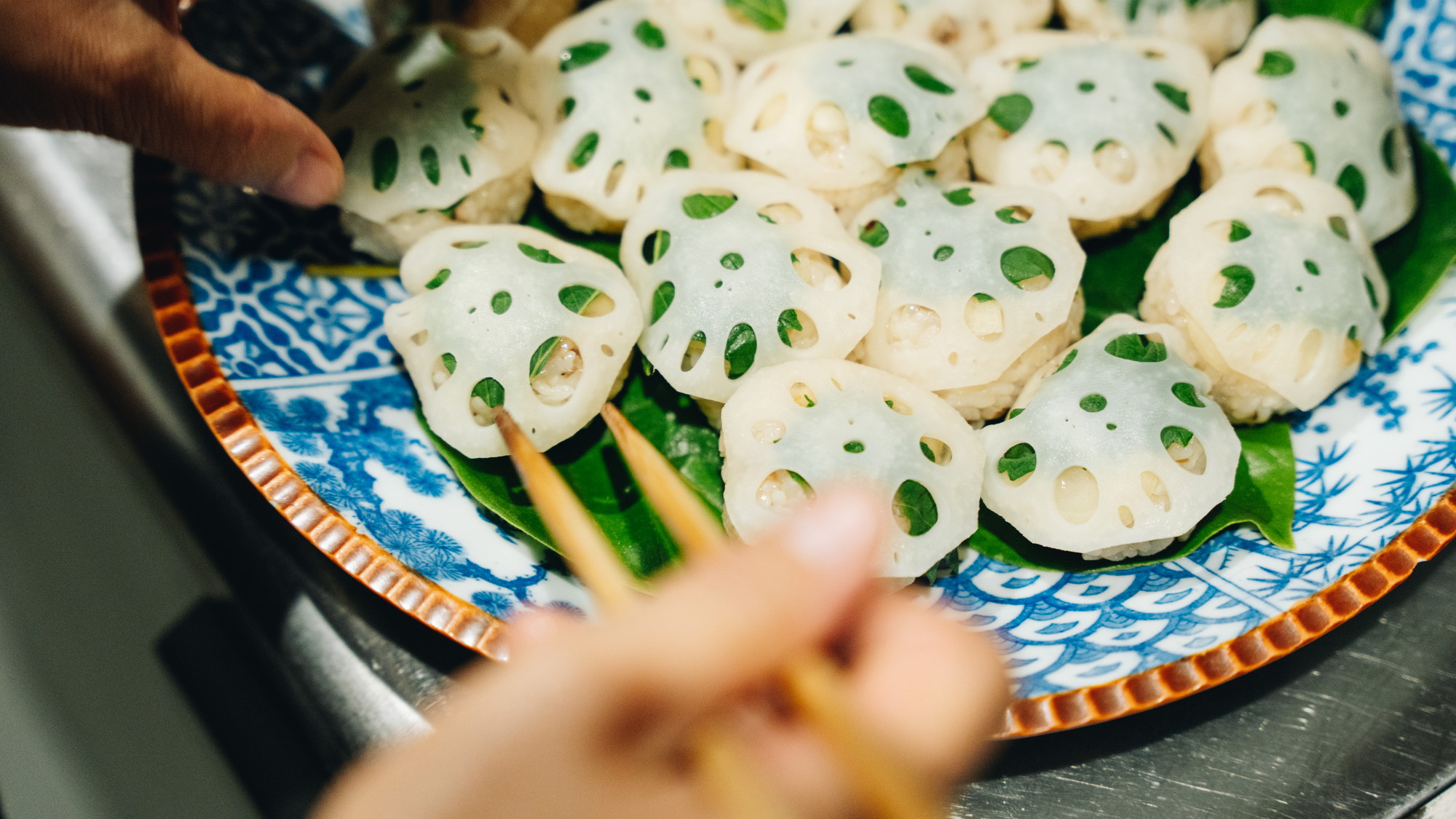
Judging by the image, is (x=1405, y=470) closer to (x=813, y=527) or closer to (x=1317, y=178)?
(x=1317, y=178)

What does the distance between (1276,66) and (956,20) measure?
84 centimetres

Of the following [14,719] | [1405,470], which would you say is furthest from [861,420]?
[14,719]

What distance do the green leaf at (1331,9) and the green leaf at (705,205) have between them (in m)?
1.87

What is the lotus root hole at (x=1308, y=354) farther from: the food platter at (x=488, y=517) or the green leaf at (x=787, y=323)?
the green leaf at (x=787, y=323)

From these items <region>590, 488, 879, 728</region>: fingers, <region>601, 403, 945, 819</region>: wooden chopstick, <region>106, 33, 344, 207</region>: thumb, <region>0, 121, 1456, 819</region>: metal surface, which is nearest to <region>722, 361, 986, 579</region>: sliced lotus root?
<region>0, 121, 1456, 819</region>: metal surface

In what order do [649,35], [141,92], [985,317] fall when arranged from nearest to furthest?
[141,92] < [985,317] < [649,35]

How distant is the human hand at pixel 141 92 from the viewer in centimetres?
141

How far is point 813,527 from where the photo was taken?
0.91m

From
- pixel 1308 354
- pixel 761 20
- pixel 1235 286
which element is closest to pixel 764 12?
pixel 761 20

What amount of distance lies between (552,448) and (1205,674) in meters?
1.42

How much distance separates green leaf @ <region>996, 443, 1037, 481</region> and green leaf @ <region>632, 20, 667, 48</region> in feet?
4.55

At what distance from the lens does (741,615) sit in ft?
2.75

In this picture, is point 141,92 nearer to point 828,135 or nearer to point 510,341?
point 510,341

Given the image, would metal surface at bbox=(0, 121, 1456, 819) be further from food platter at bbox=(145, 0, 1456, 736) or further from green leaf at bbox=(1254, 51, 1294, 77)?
green leaf at bbox=(1254, 51, 1294, 77)
